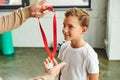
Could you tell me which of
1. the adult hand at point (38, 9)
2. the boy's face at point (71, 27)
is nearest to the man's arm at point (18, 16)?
the adult hand at point (38, 9)

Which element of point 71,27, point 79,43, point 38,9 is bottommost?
point 79,43

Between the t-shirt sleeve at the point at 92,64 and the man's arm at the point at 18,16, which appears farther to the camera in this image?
the man's arm at the point at 18,16

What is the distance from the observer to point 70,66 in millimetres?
1754

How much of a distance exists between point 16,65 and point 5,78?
473 mm

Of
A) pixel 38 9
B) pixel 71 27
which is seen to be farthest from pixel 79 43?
pixel 38 9

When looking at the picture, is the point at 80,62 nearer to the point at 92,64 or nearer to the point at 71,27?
the point at 92,64

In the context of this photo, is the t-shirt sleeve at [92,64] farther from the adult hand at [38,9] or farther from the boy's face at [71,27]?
the adult hand at [38,9]

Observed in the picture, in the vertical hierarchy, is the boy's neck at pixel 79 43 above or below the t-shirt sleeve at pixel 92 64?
above

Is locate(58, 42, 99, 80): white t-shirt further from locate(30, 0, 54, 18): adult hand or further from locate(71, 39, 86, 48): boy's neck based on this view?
locate(30, 0, 54, 18): adult hand

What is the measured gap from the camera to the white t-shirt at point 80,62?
166 cm

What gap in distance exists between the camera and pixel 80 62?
67.1 inches

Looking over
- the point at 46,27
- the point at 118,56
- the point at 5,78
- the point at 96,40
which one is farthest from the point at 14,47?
the point at 118,56

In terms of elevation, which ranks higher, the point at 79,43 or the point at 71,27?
the point at 71,27

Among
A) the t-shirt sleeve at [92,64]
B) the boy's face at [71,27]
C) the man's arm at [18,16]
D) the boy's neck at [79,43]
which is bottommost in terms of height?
the t-shirt sleeve at [92,64]
